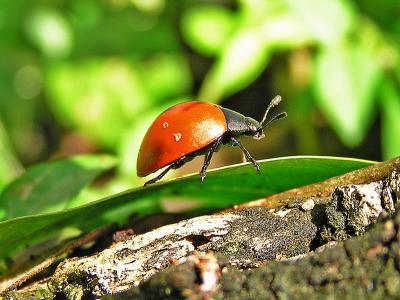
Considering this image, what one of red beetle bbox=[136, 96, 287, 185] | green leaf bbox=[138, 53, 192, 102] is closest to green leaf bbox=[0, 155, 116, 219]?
red beetle bbox=[136, 96, 287, 185]

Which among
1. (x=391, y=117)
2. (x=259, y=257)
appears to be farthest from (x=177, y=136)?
(x=391, y=117)

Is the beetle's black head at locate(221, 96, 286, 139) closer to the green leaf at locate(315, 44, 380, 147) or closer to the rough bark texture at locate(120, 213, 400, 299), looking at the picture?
the green leaf at locate(315, 44, 380, 147)

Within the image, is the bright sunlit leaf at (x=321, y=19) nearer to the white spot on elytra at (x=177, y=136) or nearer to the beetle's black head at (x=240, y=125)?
the beetle's black head at (x=240, y=125)

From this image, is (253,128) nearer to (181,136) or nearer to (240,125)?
(240,125)

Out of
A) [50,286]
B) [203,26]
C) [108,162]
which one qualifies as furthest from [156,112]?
[50,286]

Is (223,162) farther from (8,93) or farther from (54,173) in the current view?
(54,173)

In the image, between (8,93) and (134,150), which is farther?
(8,93)
